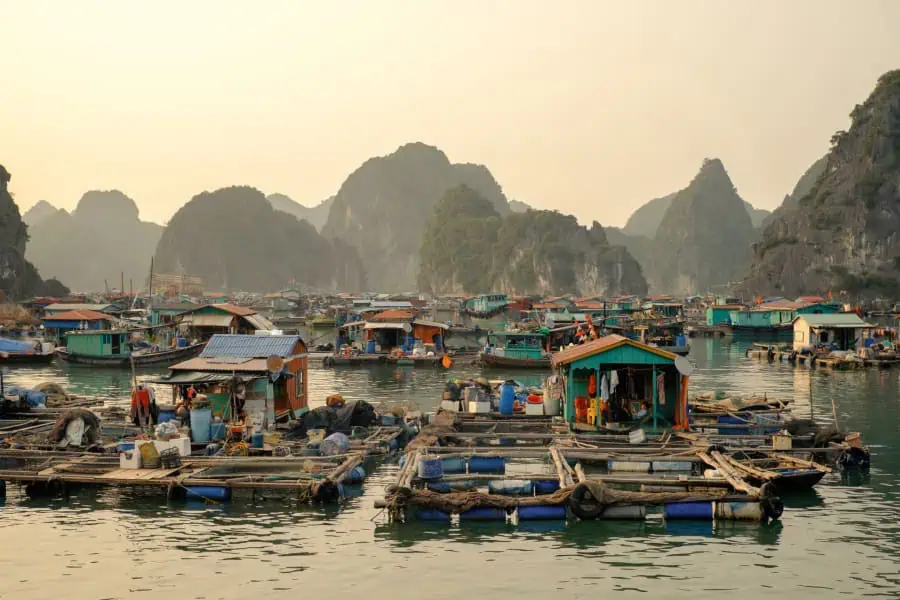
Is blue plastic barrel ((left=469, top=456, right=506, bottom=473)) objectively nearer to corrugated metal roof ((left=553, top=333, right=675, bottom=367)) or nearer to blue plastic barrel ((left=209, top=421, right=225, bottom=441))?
corrugated metal roof ((left=553, top=333, right=675, bottom=367))

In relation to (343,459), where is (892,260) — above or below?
above

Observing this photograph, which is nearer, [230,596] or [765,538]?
[230,596]

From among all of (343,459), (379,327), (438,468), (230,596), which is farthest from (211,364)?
(379,327)

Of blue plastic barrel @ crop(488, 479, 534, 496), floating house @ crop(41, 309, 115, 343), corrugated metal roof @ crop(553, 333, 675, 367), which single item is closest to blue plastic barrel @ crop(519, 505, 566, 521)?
blue plastic barrel @ crop(488, 479, 534, 496)

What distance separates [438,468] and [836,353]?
35195 mm

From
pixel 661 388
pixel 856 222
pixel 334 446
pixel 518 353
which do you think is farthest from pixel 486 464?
pixel 856 222

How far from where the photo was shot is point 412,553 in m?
12.8

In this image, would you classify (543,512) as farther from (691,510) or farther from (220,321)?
(220,321)

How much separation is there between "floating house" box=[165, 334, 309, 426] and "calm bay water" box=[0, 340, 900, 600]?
200 inches

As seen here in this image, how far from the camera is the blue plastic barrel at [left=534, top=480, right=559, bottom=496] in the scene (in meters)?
15.4

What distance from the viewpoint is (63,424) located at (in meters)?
19.0

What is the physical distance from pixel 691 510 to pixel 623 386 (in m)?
7.39

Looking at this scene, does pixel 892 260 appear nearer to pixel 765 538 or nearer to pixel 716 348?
pixel 716 348

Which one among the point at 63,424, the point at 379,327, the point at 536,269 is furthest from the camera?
the point at 536,269
